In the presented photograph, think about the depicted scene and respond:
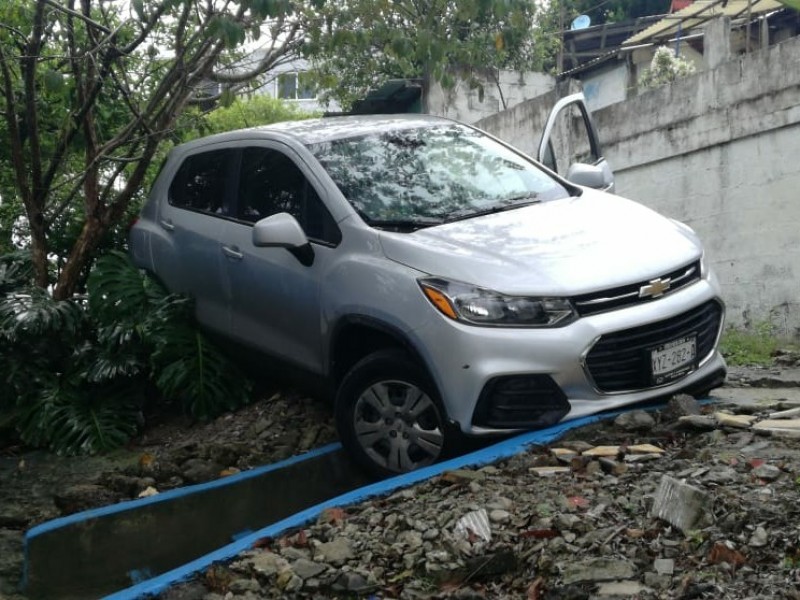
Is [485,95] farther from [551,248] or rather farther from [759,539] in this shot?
[759,539]

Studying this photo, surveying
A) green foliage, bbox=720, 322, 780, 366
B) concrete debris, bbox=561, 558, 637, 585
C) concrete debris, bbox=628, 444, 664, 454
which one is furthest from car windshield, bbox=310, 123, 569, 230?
green foliage, bbox=720, 322, 780, 366

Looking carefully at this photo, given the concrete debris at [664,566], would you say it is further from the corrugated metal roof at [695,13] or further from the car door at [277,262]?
the corrugated metal roof at [695,13]

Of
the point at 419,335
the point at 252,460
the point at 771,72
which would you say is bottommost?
the point at 252,460

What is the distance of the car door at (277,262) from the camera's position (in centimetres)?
625

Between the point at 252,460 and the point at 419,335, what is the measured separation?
172 centimetres

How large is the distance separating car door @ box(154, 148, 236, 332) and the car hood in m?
1.67

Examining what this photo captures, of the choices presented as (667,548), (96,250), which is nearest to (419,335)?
(667,548)

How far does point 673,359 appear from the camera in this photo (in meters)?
5.62

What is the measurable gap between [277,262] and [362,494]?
190 centimetres

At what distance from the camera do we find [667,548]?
4066 mm

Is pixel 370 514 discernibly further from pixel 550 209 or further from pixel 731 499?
pixel 550 209

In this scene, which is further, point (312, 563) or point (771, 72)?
point (771, 72)

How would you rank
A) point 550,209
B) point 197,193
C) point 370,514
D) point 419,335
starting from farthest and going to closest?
point 197,193 < point 550,209 < point 419,335 < point 370,514

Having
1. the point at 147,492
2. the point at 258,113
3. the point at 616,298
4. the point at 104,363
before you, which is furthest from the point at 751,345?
the point at 258,113
